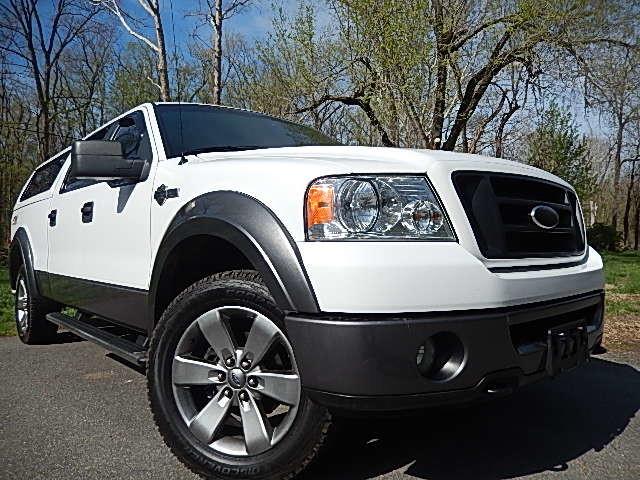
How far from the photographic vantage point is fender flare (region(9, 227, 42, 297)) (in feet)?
15.6

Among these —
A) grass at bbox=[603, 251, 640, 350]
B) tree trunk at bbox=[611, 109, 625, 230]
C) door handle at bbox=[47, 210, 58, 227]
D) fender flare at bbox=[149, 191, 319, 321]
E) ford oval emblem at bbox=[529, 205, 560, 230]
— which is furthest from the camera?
tree trunk at bbox=[611, 109, 625, 230]

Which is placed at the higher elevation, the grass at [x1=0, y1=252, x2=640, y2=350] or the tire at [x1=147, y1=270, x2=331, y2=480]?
the tire at [x1=147, y1=270, x2=331, y2=480]

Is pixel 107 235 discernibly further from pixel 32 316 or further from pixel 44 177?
pixel 44 177

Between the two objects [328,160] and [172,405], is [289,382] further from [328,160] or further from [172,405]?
[328,160]

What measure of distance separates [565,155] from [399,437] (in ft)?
92.8

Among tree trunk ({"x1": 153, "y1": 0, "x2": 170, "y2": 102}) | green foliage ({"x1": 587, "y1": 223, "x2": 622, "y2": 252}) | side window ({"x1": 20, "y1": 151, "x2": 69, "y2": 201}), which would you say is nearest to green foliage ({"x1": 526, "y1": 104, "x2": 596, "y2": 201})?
green foliage ({"x1": 587, "y1": 223, "x2": 622, "y2": 252})

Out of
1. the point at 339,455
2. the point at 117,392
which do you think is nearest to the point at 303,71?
the point at 117,392

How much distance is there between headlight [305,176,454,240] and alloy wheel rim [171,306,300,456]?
46 cm

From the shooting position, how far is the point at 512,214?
2275 millimetres

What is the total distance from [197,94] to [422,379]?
23332 millimetres

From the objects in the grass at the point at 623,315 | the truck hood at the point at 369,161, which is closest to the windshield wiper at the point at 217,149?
the truck hood at the point at 369,161

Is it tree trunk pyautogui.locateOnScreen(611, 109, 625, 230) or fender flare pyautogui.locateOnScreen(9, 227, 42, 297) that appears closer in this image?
fender flare pyautogui.locateOnScreen(9, 227, 42, 297)

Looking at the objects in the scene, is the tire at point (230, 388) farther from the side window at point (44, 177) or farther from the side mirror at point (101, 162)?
the side window at point (44, 177)

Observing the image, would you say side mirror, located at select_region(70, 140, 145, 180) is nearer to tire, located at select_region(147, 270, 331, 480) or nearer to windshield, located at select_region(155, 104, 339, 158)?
windshield, located at select_region(155, 104, 339, 158)
